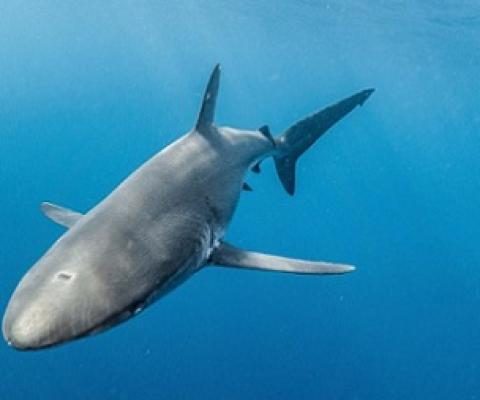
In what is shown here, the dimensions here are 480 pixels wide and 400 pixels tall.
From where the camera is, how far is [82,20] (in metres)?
70.8

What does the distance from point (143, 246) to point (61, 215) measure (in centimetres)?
237

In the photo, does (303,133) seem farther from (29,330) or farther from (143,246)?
(29,330)

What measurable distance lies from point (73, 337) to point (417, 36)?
103 ft

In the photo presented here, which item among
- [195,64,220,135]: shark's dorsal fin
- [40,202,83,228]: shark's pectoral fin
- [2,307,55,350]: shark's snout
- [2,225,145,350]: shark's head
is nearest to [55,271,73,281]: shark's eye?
[2,225,145,350]: shark's head

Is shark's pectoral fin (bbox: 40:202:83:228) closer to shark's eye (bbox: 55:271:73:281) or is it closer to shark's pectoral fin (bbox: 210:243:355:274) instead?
shark's pectoral fin (bbox: 210:243:355:274)

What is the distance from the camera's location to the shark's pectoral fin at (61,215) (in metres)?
5.21

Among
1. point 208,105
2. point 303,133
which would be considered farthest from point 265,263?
point 303,133

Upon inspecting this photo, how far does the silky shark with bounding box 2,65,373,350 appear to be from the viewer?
2.56 metres

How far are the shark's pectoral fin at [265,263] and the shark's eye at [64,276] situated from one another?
1808 millimetres

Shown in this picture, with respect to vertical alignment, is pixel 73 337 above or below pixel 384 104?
above

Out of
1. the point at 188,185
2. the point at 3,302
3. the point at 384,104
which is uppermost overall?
the point at 188,185

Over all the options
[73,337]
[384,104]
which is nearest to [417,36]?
[73,337]

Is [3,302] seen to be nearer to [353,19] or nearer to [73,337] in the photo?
[73,337]

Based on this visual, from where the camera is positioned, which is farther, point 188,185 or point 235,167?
point 235,167
